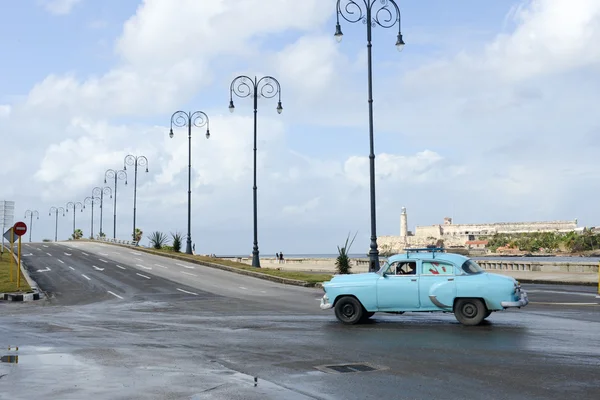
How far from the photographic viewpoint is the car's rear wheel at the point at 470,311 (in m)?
14.7

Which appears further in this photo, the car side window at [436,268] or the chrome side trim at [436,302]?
the car side window at [436,268]

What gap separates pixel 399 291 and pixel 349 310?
1.28 metres

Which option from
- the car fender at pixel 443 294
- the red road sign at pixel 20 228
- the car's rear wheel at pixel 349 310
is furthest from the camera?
the red road sign at pixel 20 228

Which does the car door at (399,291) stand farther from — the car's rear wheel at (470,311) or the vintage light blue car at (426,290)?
the car's rear wheel at (470,311)

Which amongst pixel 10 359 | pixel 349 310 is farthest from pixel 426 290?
pixel 10 359

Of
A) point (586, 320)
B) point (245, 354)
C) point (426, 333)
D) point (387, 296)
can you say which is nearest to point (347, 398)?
point (245, 354)

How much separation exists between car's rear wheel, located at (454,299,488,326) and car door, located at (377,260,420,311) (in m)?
0.94

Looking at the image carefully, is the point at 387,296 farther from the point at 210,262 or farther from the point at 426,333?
the point at 210,262

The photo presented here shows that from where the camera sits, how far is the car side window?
1519 centimetres

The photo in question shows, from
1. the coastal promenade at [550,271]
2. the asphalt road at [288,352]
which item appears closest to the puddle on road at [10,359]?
the asphalt road at [288,352]

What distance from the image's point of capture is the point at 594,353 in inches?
418

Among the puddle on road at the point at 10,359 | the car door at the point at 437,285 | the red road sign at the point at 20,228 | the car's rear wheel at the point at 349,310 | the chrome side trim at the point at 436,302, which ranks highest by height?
the red road sign at the point at 20,228

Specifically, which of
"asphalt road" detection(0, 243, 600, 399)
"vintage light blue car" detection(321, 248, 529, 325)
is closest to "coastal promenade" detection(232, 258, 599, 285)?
"asphalt road" detection(0, 243, 600, 399)

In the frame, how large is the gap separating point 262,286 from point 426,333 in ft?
56.7
